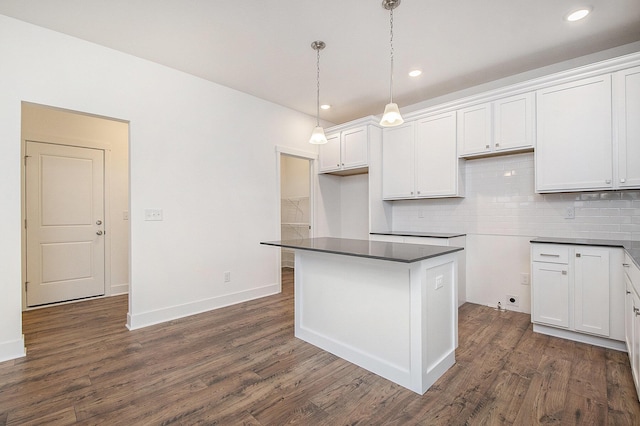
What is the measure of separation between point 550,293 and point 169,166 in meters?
4.03

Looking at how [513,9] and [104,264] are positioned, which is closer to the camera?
[513,9]

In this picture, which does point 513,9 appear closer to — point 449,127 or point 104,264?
point 449,127

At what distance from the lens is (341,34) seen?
2746 millimetres

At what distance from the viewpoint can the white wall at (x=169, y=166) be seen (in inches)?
98.4

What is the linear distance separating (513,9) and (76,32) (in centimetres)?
370

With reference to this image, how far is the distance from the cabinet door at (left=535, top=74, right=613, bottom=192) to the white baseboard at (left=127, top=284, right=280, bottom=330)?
3516mm

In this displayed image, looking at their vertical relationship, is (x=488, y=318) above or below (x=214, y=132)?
below

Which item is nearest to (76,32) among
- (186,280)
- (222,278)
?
(186,280)

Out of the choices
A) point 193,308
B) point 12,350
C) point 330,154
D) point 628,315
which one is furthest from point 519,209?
point 12,350

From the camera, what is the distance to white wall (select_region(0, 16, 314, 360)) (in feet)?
8.20

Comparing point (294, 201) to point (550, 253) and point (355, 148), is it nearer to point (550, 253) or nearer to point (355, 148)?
point (355, 148)

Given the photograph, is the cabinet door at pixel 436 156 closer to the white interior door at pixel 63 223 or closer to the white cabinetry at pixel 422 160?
the white cabinetry at pixel 422 160

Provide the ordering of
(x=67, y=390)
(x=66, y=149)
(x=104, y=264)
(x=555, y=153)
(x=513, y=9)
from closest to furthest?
(x=67, y=390)
(x=513, y=9)
(x=555, y=153)
(x=66, y=149)
(x=104, y=264)

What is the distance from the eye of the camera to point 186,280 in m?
3.50
